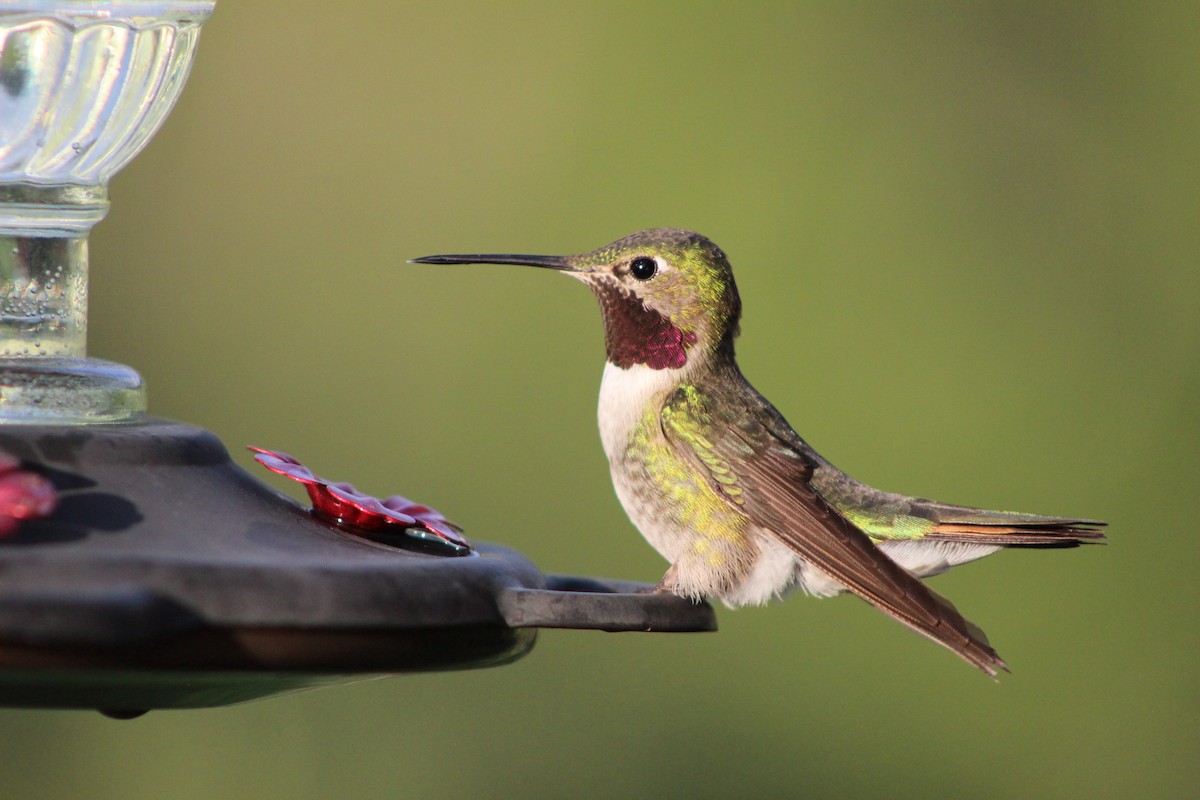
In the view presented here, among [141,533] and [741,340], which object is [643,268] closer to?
[141,533]

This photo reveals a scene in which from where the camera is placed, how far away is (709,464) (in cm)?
385

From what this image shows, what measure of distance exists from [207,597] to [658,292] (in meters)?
2.11

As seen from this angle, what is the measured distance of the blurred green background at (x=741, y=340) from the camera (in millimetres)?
6656

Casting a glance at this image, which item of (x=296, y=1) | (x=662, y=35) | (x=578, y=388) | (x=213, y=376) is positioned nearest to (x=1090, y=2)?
(x=662, y=35)

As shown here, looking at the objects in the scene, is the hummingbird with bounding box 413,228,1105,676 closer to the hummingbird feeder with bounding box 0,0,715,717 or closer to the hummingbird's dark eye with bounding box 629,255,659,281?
the hummingbird's dark eye with bounding box 629,255,659,281

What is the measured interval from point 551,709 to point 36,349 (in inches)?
169

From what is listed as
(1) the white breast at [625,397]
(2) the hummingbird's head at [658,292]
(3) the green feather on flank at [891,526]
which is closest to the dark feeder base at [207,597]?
(1) the white breast at [625,397]

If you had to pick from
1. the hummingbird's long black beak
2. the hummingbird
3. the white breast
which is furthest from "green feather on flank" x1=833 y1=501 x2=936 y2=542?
the hummingbird's long black beak

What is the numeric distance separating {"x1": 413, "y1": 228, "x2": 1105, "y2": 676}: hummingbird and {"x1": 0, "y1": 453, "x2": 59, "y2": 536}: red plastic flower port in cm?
142

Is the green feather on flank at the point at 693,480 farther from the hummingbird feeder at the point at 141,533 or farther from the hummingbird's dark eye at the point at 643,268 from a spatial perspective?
the hummingbird feeder at the point at 141,533

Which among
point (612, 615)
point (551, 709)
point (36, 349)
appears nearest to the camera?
point (612, 615)

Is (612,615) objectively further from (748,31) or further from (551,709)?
(748,31)

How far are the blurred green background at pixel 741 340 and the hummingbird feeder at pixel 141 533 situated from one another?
11.9ft

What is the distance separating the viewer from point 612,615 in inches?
99.3
